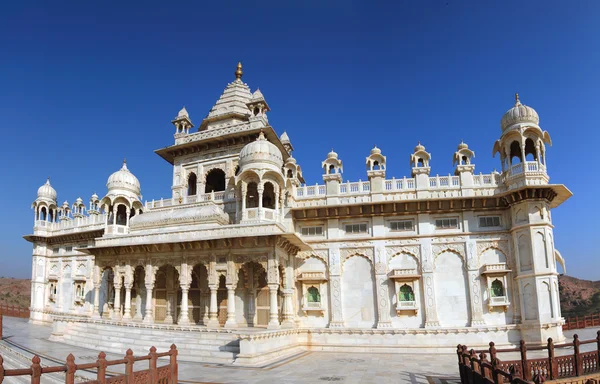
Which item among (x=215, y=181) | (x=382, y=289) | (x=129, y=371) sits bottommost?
(x=129, y=371)

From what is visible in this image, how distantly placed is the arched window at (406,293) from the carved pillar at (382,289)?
1.96 feet

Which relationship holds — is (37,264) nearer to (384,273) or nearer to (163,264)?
(163,264)

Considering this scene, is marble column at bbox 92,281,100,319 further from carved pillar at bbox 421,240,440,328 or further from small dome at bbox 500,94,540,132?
small dome at bbox 500,94,540,132

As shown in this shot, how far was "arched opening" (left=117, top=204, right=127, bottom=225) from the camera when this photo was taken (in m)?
27.2

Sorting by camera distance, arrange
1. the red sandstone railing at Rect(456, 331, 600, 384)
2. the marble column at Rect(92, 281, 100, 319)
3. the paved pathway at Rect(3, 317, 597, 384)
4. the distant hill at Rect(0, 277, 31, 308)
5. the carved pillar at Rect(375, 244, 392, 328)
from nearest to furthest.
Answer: the red sandstone railing at Rect(456, 331, 600, 384) → the paved pathway at Rect(3, 317, 597, 384) → the carved pillar at Rect(375, 244, 392, 328) → the marble column at Rect(92, 281, 100, 319) → the distant hill at Rect(0, 277, 31, 308)

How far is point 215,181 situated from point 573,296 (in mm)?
36303

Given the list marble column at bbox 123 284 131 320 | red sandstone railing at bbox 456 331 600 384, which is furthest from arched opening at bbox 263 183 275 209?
red sandstone railing at bbox 456 331 600 384

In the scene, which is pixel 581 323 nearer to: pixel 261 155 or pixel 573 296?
pixel 573 296

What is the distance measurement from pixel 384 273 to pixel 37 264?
26347 mm

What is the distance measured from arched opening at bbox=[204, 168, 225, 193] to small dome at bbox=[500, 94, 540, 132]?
16.8 m

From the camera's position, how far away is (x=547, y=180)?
19734 millimetres

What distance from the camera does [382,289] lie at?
20812 millimetres

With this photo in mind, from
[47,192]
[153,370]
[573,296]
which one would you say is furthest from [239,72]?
[573,296]

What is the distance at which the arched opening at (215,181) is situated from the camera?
28825mm
